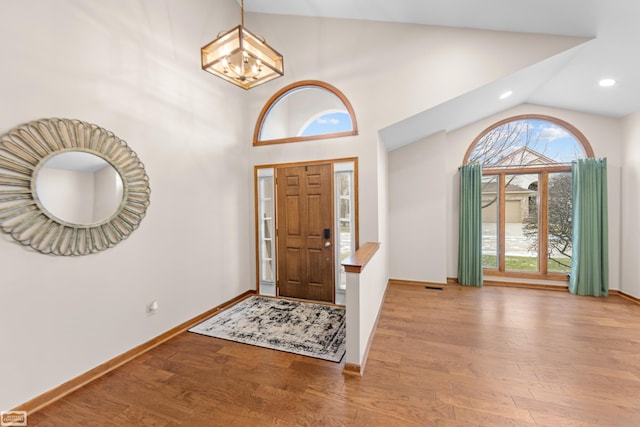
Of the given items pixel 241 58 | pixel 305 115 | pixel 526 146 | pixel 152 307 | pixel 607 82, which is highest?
pixel 607 82

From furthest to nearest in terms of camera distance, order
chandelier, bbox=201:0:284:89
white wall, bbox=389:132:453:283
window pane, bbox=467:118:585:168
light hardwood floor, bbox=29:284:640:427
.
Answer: white wall, bbox=389:132:453:283 → window pane, bbox=467:118:585:168 → chandelier, bbox=201:0:284:89 → light hardwood floor, bbox=29:284:640:427

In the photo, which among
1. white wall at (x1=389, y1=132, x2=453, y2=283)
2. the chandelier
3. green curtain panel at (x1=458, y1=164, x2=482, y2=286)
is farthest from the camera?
white wall at (x1=389, y1=132, x2=453, y2=283)

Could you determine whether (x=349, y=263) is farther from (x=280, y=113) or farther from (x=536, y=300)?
(x=536, y=300)

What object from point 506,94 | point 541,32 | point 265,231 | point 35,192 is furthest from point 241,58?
point 506,94

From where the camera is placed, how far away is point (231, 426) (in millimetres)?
1735

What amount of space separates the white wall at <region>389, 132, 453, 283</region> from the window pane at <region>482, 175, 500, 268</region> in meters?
0.69

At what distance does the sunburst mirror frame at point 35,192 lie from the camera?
182 centimetres

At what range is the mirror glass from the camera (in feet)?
6.62

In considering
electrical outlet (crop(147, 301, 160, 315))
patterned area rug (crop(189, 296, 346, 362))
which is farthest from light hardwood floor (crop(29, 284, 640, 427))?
electrical outlet (crop(147, 301, 160, 315))

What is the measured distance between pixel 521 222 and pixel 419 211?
5.78ft

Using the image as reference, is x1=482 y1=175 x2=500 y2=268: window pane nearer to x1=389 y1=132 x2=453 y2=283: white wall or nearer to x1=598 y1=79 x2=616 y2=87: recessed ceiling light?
x1=389 y1=132 x2=453 y2=283: white wall

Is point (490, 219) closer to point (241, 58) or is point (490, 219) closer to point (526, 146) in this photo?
point (526, 146)

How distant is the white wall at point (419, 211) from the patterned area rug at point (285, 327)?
1.90 m

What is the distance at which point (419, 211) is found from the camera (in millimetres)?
4820
